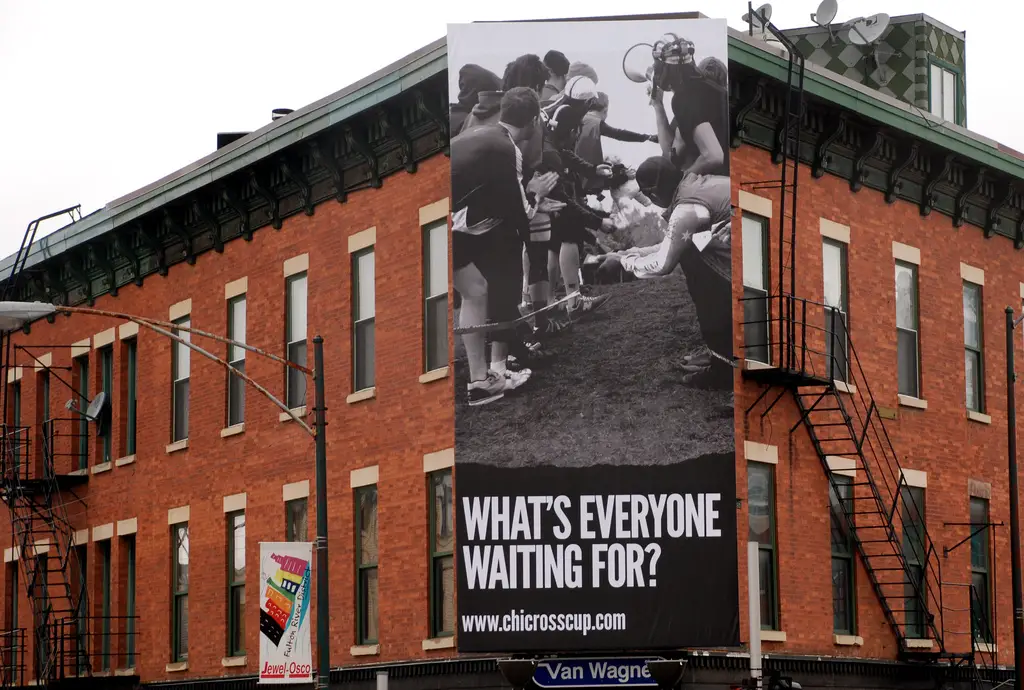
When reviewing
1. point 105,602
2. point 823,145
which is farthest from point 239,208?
point 823,145

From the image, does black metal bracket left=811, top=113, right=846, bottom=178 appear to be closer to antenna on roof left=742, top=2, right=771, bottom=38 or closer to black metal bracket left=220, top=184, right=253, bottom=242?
antenna on roof left=742, top=2, right=771, bottom=38

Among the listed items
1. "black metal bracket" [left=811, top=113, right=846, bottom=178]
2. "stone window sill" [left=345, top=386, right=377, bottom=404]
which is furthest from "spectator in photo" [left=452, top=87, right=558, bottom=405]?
"black metal bracket" [left=811, top=113, right=846, bottom=178]

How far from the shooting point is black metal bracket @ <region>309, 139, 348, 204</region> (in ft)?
100

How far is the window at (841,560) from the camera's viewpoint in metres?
28.4

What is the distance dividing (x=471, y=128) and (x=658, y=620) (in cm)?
742

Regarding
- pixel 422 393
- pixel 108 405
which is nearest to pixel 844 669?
pixel 422 393

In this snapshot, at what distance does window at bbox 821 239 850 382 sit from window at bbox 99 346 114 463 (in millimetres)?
15464

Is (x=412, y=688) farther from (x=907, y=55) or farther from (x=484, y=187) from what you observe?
(x=907, y=55)

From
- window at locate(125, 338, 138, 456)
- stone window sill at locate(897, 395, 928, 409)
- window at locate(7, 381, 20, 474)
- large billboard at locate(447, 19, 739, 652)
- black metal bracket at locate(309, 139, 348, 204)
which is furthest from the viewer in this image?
window at locate(7, 381, 20, 474)

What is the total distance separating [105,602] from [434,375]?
1248 centimetres

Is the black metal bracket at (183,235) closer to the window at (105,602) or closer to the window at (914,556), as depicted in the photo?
the window at (105,602)

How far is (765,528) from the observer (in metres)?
27.3

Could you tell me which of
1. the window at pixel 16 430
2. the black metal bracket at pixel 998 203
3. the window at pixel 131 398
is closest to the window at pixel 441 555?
the window at pixel 131 398

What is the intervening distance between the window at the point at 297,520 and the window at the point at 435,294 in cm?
406
